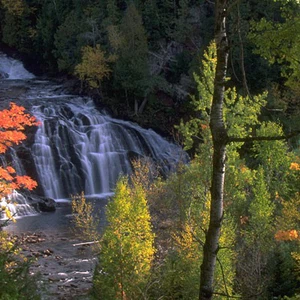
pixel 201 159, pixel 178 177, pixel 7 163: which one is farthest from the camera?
pixel 7 163

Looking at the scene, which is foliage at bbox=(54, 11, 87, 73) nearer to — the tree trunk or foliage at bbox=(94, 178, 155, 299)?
foliage at bbox=(94, 178, 155, 299)

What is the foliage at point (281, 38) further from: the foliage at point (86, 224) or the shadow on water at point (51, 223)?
the shadow on water at point (51, 223)

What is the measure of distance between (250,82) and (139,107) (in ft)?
30.6

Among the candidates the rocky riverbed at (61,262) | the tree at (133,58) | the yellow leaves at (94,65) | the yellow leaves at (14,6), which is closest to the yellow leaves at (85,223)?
the rocky riverbed at (61,262)

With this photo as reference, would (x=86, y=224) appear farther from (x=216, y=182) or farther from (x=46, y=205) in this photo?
(x=216, y=182)

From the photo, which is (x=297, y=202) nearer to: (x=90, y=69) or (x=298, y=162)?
(x=298, y=162)

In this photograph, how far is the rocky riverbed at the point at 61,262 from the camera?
51.6ft

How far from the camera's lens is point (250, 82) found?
117 feet

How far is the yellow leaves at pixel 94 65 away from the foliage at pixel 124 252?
2454 centimetres

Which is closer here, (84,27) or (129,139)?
(129,139)

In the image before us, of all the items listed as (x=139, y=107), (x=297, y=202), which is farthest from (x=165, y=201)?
(x=139, y=107)

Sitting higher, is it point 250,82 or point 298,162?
point 250,82

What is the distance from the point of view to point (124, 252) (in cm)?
1155

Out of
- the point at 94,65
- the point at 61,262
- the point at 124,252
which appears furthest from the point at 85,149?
the point at 124,252
